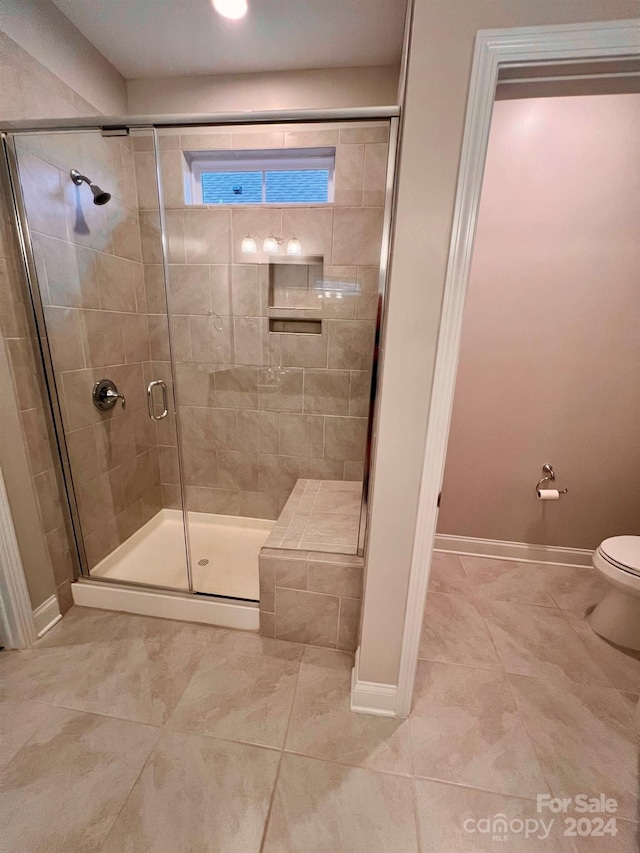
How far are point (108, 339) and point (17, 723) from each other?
1.65 meters

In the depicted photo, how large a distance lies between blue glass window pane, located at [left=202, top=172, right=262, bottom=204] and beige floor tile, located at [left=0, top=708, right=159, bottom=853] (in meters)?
2.52

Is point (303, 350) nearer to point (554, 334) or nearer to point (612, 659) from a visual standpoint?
point (554, 334)

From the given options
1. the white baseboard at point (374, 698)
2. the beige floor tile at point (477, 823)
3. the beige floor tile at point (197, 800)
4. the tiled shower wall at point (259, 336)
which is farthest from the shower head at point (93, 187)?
the beige floor tile at point (477, 823)

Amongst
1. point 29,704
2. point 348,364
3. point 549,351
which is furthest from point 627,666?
point 29,704

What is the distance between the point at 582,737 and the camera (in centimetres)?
116

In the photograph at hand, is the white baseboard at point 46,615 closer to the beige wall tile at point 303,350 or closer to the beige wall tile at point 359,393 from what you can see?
the beige wall tile at point 303,350

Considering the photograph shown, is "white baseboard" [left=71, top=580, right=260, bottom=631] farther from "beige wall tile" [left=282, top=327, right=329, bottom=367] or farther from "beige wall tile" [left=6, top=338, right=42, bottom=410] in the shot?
"beige wall tile" [left=282, top=327, right=329, bottom=367]

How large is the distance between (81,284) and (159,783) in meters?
2.02

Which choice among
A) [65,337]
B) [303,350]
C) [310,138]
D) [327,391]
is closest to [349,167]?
[310,138]

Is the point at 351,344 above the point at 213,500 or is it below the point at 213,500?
above

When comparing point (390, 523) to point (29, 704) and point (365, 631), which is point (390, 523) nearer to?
point (365, 631)

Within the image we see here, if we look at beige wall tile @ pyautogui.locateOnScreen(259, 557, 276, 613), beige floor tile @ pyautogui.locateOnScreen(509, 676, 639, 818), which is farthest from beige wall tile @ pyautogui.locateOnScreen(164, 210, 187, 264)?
beige floor tile @ pyautogui.locateOnScreen(509, 676, 639, 818)

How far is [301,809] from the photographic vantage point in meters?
0.95

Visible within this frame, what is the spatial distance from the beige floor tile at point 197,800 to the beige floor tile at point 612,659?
4.65ft
